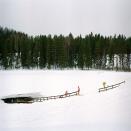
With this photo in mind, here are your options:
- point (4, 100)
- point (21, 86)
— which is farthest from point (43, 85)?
point (4, 100)

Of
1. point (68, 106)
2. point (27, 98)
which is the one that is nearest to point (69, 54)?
point (27, 98)

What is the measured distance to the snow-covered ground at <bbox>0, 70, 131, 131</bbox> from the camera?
4.55 meters

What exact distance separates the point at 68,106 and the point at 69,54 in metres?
2.41

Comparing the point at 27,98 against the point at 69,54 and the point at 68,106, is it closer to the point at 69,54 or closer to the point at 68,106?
the point at 68,106

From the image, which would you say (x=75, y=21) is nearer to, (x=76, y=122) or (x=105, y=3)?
(x=105, y=3)

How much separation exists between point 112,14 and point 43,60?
3.42 m

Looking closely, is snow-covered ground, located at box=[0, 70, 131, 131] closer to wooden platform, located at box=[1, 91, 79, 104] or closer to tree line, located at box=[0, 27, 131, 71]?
wooden platform, located at box=[1, 91, 79, 104]

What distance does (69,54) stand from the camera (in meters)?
7.49

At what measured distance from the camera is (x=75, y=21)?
16.8 feet

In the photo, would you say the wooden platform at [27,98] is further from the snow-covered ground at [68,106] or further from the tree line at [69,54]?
the tree line at [69,54]

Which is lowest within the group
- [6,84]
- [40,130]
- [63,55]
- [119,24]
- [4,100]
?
[40,130]

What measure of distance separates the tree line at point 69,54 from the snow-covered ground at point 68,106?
564mm

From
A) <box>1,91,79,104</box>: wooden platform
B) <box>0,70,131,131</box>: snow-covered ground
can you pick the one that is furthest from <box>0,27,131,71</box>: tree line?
<box>1,91,79,104</box>: wooden platform

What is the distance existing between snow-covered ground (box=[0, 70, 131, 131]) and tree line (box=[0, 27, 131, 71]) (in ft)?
1.85
